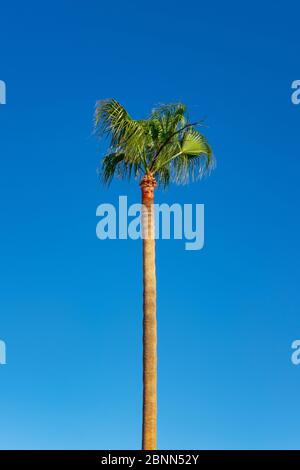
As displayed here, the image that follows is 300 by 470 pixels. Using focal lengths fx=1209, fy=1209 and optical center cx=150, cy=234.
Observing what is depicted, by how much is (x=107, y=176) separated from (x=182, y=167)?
2.20m

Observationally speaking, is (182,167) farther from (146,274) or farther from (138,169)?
(146,274)

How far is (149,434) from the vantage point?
30.4 m

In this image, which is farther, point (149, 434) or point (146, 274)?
point (146, 274)

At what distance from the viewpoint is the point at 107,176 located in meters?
35.2

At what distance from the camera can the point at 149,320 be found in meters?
31.8

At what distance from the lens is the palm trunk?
30.6m

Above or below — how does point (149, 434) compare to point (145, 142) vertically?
below

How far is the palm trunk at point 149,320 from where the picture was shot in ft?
100
